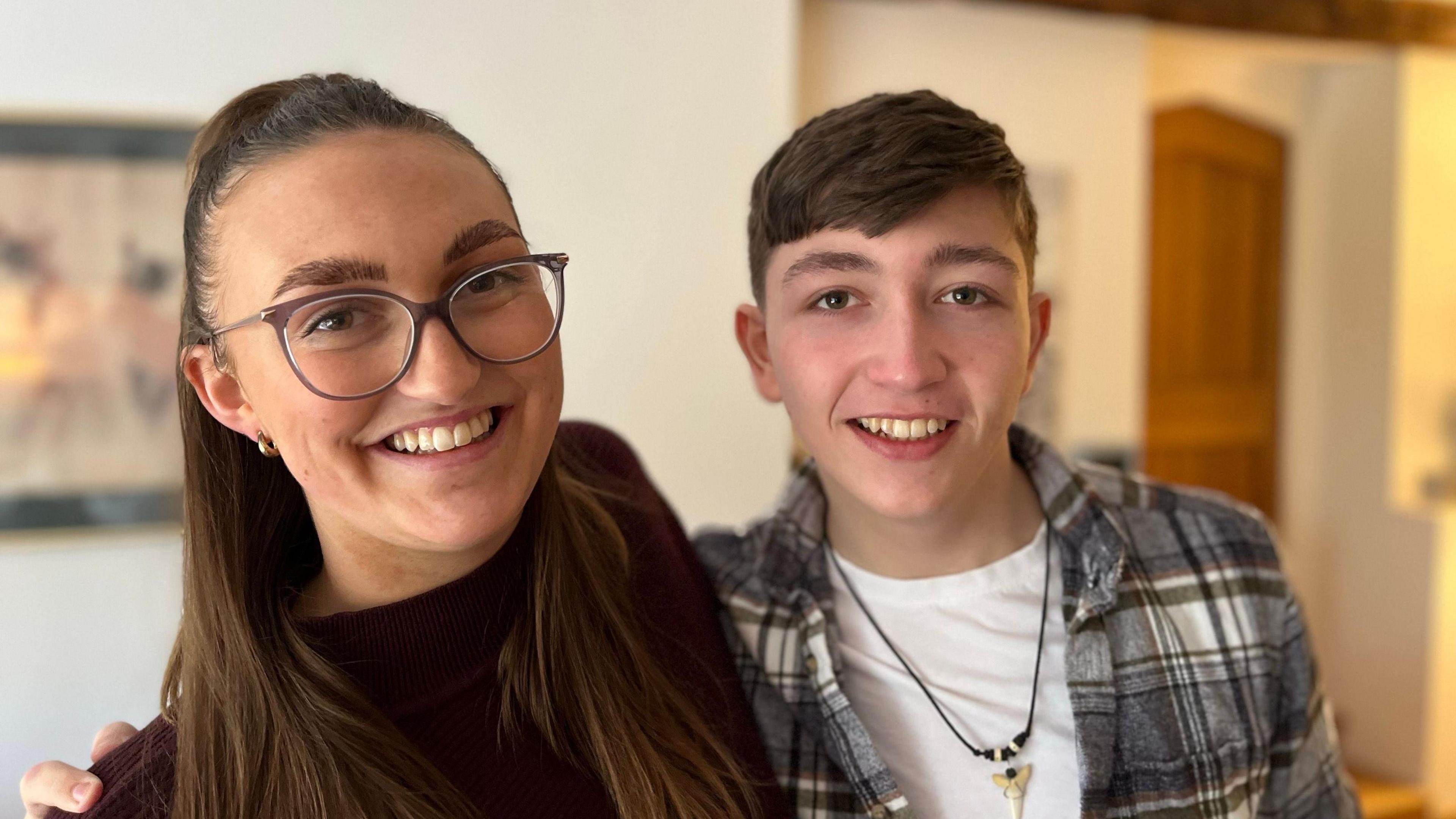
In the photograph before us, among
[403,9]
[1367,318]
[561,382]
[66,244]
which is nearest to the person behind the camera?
[561,382]

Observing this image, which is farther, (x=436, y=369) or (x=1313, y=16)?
(x=1313, y=16)

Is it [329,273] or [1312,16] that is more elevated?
[1312,16]

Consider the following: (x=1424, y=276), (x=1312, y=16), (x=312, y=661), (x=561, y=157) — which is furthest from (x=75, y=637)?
(x=1424, y=276)

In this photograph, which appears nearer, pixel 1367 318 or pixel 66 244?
pixel 66 244

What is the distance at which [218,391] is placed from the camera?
114cm

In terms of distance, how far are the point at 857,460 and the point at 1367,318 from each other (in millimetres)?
4495

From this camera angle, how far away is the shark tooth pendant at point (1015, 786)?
4.33 feet

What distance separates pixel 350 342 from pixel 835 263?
0.58 metres

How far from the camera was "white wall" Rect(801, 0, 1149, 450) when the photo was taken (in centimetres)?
381

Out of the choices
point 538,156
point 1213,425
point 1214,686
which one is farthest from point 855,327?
point 1213,425

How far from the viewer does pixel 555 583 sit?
1263 millimetres

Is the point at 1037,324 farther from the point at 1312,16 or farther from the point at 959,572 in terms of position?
the point at 1312,16

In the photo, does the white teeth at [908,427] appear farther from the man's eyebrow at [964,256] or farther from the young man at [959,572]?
the man's eyebrow at [964,256]

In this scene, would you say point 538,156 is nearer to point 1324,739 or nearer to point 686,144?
point 686,144
